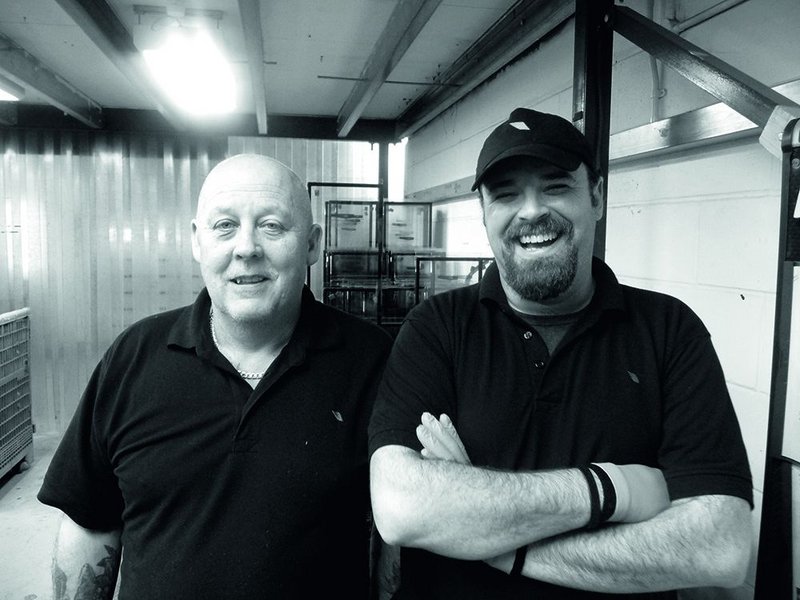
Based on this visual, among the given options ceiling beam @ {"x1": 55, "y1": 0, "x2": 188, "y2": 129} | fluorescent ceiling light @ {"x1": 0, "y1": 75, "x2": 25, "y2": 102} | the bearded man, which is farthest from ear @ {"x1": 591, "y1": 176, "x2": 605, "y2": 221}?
fluorescent ceiling light @ {"x1": 0, "y1": 75, "x2": 25, "y2": 102}

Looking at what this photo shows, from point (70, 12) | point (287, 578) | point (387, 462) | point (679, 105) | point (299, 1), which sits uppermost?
point (299, 1)

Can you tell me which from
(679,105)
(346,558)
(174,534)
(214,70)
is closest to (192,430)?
(174,534)

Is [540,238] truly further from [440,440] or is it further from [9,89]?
[9,89]

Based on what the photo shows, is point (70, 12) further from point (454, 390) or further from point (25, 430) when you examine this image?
point (25, 430)

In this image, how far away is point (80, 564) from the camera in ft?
4.68

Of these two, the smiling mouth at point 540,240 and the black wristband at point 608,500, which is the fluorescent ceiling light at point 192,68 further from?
the black wristband at point 608,500

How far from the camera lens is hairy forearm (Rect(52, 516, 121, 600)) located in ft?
4.68

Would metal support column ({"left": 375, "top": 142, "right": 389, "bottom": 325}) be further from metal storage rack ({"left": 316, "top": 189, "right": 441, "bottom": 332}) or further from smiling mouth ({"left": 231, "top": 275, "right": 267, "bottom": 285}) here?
smiling mouth ({"left": 231, "top": 275, "right": 267, "bottom": 285})

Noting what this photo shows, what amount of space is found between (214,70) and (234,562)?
2.78m

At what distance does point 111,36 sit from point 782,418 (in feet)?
9.97

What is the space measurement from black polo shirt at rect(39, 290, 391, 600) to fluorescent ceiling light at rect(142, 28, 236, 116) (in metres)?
2.04

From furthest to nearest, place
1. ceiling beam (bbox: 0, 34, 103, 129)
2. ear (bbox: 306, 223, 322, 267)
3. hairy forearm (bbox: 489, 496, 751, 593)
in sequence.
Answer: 1. ceiling beam (bbox: 0, 34, 103, 129)
2. ear (bbox: 306, 223, 322, 267)
3. hairy forearm (bbox: 489, 496, 751, 593)

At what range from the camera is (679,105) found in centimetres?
195

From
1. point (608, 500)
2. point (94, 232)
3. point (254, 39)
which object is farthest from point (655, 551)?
point (94, 232)
